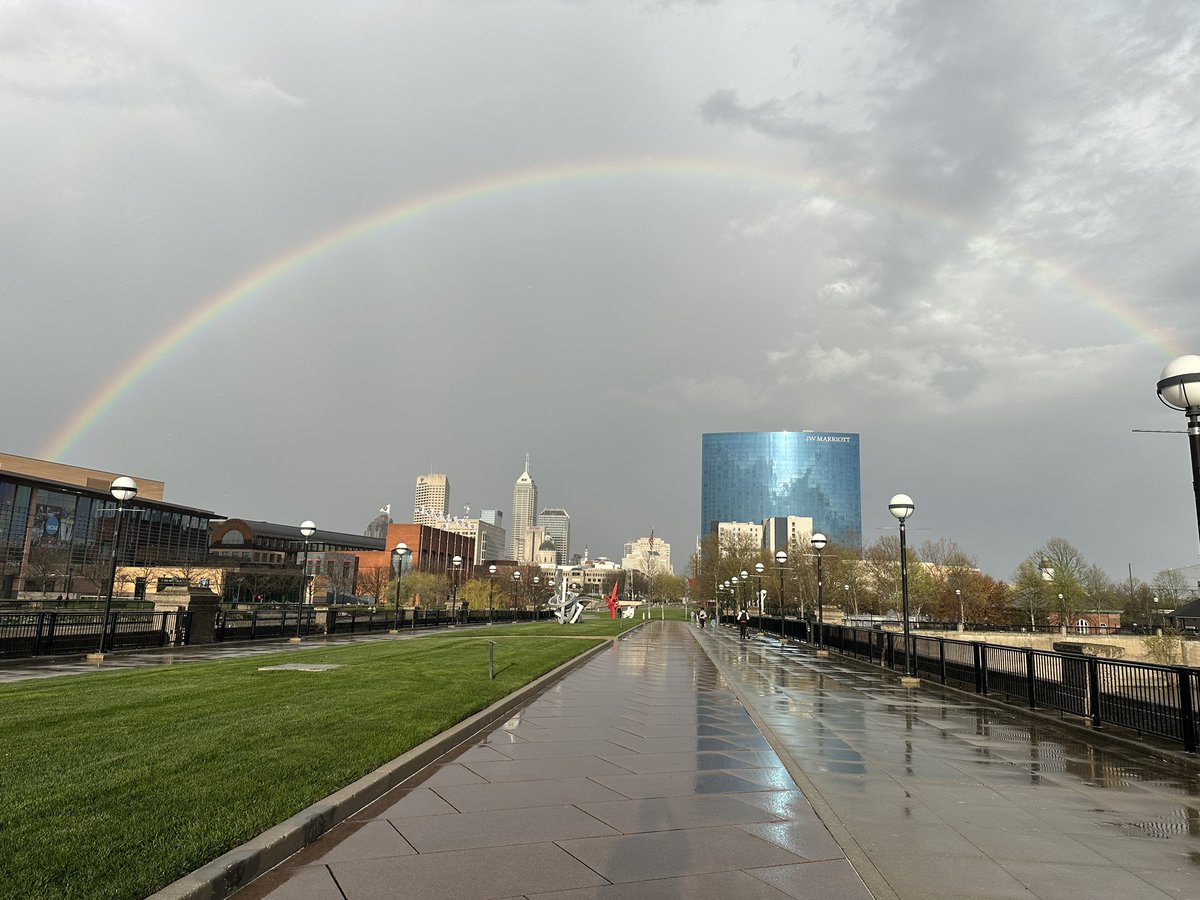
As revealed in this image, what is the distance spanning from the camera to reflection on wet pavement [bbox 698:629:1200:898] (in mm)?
5348

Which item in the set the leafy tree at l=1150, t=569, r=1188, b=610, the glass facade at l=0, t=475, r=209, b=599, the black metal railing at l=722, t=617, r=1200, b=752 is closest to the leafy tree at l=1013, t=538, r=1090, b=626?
the leafy tree at l=1150, t=569, r=1188, b=610

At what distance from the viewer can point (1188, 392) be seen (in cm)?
955

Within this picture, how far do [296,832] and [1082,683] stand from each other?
12.3 meters

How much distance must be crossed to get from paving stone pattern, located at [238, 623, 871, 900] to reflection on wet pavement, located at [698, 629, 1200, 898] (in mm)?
521

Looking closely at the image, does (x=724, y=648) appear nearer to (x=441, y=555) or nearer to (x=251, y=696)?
(x=251, y=696)

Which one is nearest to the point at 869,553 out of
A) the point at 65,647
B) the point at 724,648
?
the point at 724,648

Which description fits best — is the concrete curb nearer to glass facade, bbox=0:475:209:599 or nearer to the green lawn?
the green lawn

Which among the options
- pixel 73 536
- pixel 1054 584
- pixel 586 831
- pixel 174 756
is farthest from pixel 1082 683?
pixel 73 536

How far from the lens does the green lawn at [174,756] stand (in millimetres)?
4828

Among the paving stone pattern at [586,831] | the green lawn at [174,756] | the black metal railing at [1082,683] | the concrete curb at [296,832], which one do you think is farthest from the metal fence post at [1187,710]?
the green lawn at [174,756]

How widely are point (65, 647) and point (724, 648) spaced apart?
78.3 feet

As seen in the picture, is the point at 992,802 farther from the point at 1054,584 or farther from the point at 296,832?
the point at 1054,584

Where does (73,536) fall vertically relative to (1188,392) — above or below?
below

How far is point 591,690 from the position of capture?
1611cm
